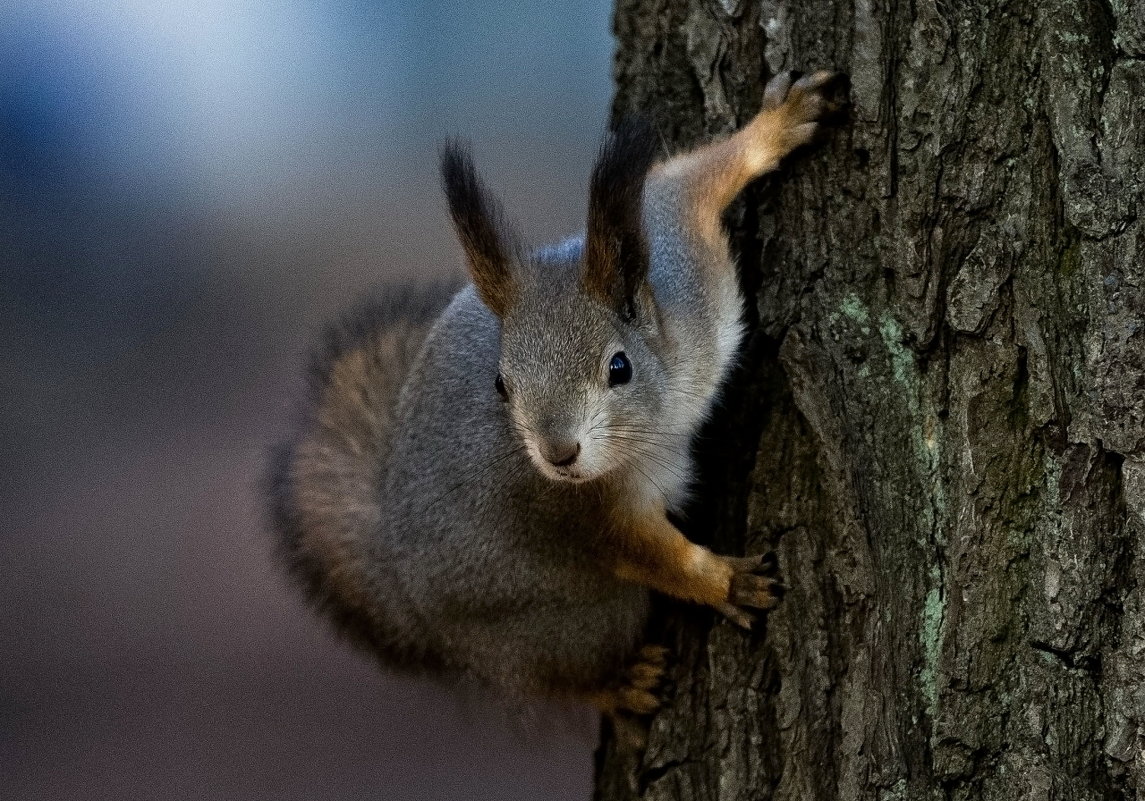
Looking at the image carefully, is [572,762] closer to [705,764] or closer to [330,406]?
[330,406]

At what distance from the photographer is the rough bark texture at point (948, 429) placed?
4.44ft

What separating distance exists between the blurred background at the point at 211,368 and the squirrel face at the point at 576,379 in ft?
3.36

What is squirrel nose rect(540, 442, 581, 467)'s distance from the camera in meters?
1.58

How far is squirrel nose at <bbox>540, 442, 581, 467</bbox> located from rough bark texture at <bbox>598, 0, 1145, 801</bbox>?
0.29m

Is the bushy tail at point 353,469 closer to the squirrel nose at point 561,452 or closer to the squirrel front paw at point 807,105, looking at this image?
the squirrel nose at point 561,452

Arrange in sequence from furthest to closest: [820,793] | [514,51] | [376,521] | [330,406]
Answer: [514,51] → [330,406] → [376,521] → [820,793]

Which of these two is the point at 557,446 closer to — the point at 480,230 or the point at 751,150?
the point at 480,230

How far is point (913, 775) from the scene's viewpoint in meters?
1.43

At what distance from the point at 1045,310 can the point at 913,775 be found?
56cm

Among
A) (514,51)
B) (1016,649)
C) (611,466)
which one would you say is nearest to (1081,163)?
(1016,649)

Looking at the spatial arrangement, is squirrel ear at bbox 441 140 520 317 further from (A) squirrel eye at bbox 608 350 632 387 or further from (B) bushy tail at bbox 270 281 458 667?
(B) bushy tail at bbox 270 281 458 667

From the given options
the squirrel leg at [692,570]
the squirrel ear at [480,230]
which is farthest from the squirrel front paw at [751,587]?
the squirrel ear at [480,230]

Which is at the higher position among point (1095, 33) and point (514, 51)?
point (514, 51)

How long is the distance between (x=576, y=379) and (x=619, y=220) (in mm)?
224
